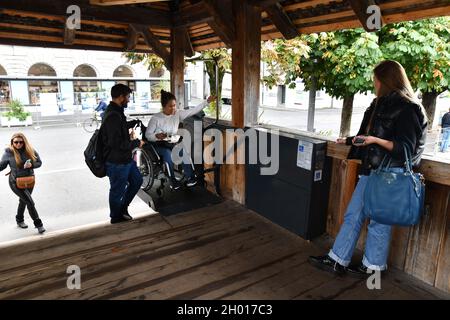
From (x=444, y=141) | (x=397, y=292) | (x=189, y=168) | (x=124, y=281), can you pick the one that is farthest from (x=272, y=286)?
(x=444, y=141)

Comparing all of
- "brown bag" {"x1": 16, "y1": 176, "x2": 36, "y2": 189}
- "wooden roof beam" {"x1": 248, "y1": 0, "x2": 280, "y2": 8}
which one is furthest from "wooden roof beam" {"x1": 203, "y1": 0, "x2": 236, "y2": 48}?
"brown bag" {"x1": 16, "y1": 176, "x2": 36, "y2": 189}

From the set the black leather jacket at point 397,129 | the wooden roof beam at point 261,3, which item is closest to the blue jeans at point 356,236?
the black leather jacket at point 397,129

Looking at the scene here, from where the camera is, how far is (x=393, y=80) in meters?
2.21

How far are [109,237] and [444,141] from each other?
729 centimetres

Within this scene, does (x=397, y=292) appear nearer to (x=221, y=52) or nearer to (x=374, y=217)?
(x=374, y=217)

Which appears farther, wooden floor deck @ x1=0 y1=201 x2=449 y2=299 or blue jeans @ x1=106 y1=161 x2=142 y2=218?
blue jeans @ x1=106 y1=161 x2=142 y2=218

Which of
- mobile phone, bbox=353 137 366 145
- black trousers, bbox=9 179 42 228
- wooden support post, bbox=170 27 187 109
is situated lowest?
black trousers, bbox=9 179 42 228

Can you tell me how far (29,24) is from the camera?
460cm

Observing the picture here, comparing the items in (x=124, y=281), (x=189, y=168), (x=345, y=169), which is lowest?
(x=124, y=281)

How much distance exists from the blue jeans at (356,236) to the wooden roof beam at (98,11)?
3.76 m

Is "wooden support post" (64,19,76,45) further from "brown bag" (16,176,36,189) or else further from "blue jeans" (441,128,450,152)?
"blue jeans" (441,128,450,152)

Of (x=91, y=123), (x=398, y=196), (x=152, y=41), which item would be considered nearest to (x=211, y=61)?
(x=152, y=41)

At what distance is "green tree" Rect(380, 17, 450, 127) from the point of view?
626 centimetres

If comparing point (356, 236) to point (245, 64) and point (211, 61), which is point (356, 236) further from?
point (211, 61)
